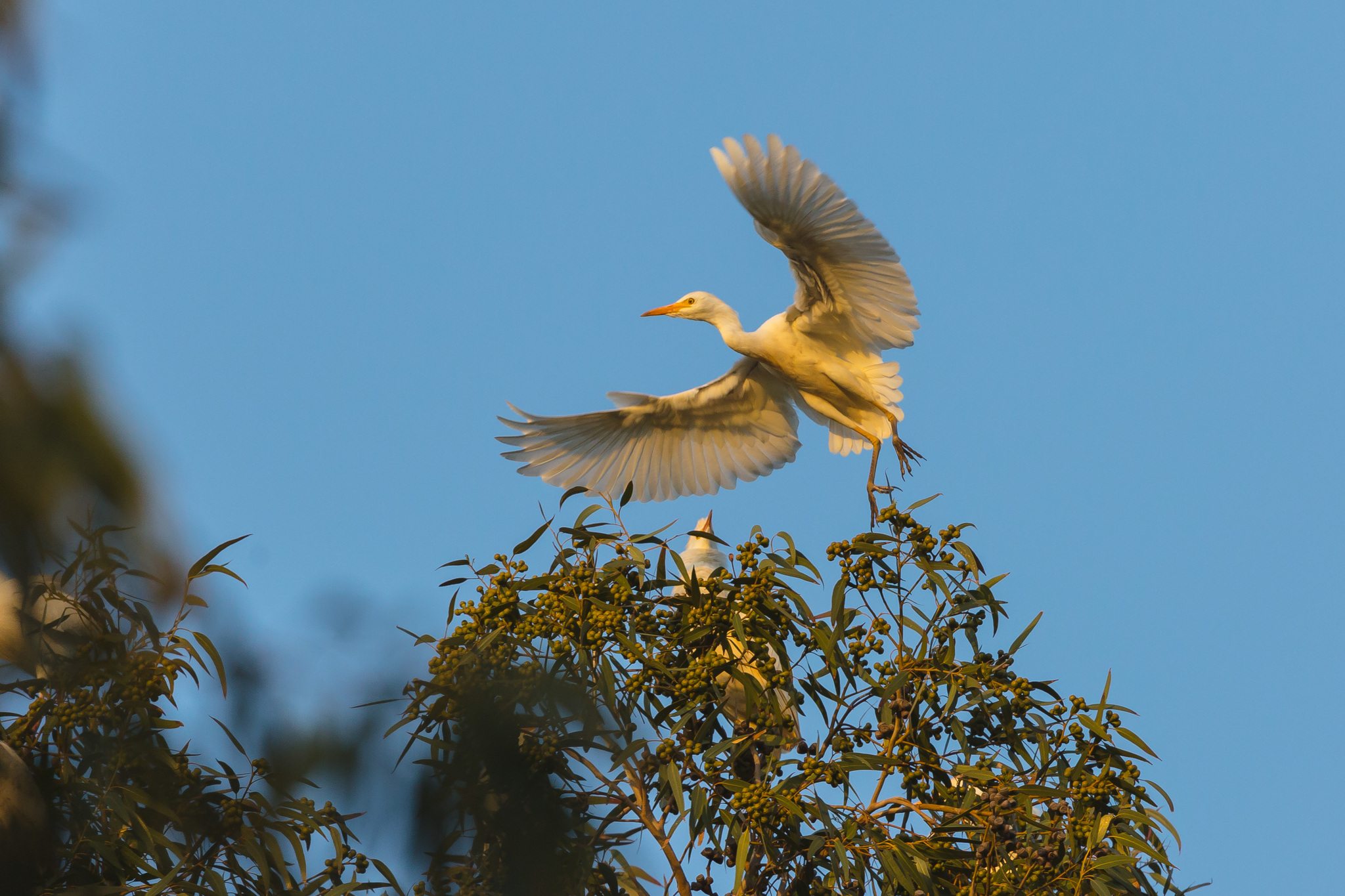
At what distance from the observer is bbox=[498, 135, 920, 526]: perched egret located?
14.9ft

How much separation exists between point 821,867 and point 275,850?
124 centimetres

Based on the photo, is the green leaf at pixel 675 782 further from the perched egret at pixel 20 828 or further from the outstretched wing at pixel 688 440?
the outstretched wing at pixel 688 440

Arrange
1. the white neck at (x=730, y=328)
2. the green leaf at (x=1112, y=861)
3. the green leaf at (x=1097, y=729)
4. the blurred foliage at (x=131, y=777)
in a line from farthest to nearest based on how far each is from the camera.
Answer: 1. the white neck at (x=730, y=328)
2. the green leaf at (x=1097, y=729)
3. the green leaf at (x=1112, y=861)
4. the blurred foliage at (x=131, y=777)

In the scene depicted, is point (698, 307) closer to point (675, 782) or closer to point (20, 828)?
point (675, 782)

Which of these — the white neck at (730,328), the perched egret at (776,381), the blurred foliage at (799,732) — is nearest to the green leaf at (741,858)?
the blurred foliage at (799,732)

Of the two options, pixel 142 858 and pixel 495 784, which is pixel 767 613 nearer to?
pixel 142 858

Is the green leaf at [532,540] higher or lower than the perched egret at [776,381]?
lower

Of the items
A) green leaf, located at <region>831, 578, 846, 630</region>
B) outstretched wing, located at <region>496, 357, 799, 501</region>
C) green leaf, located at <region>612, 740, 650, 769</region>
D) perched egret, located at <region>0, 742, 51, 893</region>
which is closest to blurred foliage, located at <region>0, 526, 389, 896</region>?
perched egret, located at <region>0, 742, 51, 893</region>

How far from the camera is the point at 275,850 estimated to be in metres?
2.00

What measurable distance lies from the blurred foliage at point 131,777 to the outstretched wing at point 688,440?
125 inches

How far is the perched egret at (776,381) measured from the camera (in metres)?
4.54

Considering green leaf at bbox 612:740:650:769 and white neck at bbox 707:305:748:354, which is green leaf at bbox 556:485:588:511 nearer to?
green leaf at bbox 612:740:650:769

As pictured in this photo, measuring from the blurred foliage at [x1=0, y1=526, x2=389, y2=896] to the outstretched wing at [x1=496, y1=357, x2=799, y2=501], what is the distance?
3173mm

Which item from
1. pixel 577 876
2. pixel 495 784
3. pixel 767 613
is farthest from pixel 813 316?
pixel 495 784
